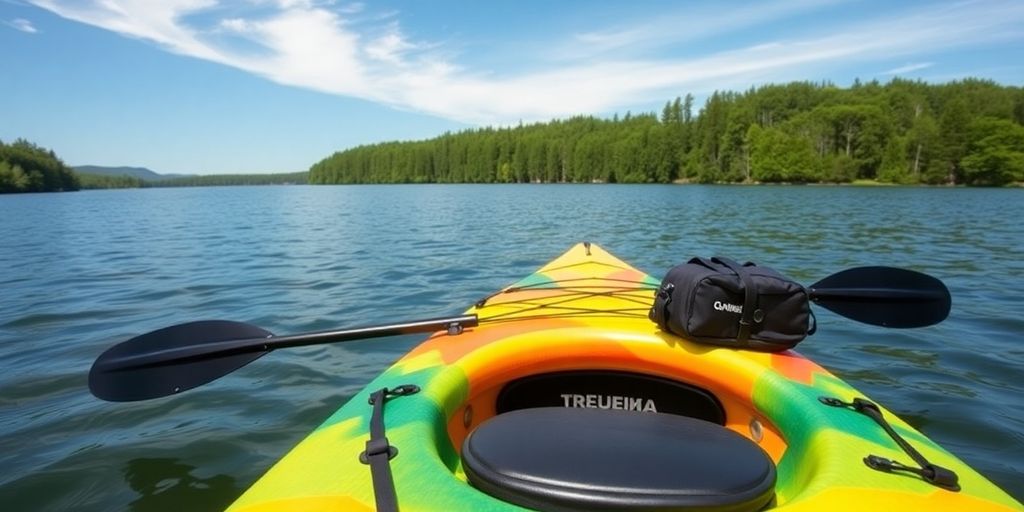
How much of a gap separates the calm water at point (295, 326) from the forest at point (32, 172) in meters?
71.4

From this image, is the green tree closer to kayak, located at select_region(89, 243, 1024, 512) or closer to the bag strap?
kayak, located at select_region(89, 243, 1024, 512)

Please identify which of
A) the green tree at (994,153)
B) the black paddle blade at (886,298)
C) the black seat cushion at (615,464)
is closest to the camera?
the black seat cushion at (615,464)

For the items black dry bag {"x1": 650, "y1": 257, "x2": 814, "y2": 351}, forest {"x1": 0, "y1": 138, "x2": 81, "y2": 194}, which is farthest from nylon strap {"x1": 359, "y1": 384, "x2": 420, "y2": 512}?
forest {"x1": 0, "y1": 138, "x2": 81, "y2": 194}

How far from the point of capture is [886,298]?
3.50 meters

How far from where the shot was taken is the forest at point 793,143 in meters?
51.8

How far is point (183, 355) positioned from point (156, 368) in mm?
162

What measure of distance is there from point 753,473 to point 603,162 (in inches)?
3547

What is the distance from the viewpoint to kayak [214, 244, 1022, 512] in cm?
144

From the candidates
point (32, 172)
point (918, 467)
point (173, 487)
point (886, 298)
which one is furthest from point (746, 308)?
point (32, 172)

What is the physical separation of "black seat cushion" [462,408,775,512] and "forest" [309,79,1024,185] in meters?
62.9

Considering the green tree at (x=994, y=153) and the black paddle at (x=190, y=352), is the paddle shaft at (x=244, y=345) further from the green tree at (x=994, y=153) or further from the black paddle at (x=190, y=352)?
the green tree at (x=994, y=153)

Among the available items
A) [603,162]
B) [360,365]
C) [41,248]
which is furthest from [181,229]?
[603,162]

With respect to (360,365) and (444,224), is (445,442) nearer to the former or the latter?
(360,365)

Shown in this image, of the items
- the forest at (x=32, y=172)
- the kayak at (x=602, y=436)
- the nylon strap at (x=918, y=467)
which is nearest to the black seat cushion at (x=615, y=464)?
the kayak at (x=602, y=436)
